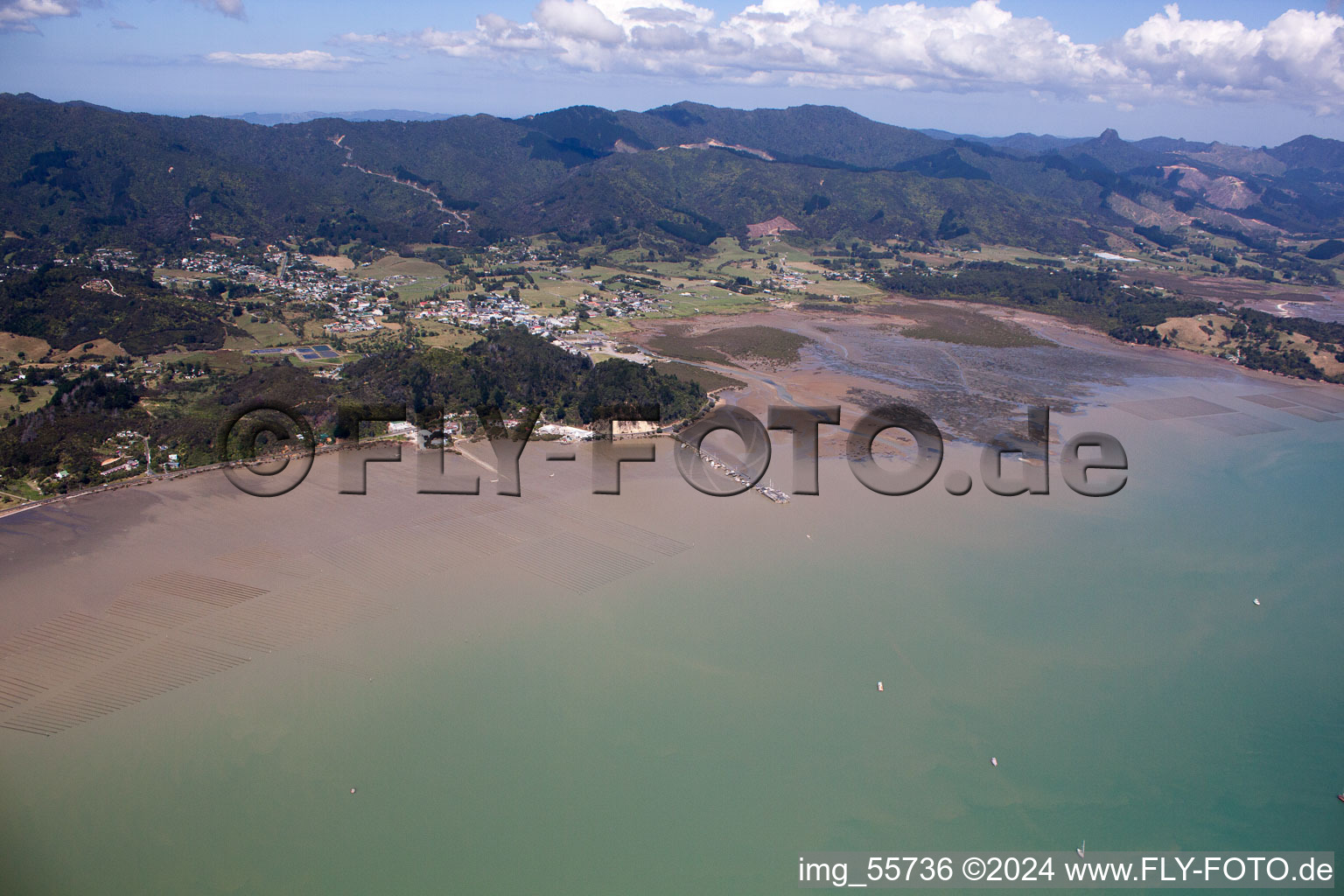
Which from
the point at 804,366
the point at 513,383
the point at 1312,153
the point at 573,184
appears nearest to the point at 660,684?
the point at 513,383

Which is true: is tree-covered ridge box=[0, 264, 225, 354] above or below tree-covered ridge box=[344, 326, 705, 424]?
above

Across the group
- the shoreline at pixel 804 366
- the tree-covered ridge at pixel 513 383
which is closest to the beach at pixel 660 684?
the shoreline at pixel 804 366

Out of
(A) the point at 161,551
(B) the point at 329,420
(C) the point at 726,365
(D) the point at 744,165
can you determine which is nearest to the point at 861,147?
(D) the point at 744,165

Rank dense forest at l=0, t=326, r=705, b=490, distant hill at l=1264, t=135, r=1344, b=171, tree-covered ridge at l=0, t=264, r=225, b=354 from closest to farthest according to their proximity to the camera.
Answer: dense forest at l=0, t=326, r=705, b=490 → tree-covered ridge at l=0, t=264, r=225, b=354 → distant hill at l=1264, t=135, r=1344, b=171

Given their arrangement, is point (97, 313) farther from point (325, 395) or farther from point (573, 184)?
point (573, 184)

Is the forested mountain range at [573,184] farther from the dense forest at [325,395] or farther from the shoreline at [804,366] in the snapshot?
the dense forest at [325,395]

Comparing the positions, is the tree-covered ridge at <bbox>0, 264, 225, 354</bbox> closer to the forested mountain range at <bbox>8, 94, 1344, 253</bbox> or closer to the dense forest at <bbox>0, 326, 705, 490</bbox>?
the dense forest at <bbox>0, 326, 705, 490</bbox>

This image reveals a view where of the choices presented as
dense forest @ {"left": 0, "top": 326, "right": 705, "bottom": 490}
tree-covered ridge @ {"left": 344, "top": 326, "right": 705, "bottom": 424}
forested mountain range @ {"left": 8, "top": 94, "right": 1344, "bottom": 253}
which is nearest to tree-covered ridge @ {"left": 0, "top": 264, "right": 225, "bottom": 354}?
dense forest @ {"left": 0, "top": 326, "right": 705, "bottom": 490}
